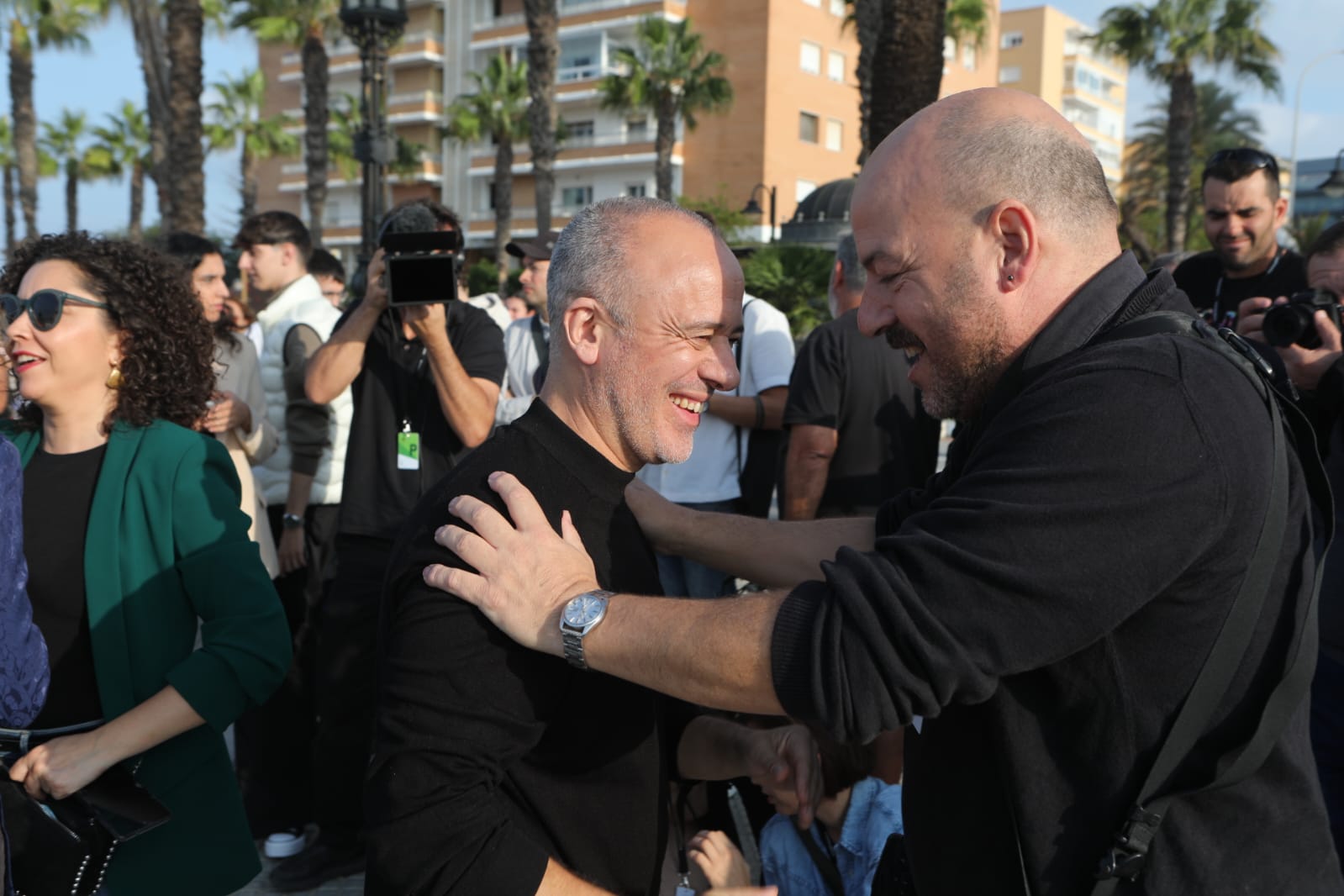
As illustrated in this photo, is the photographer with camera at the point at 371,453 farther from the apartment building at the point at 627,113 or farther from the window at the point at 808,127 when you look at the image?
the window at the point at 808,127

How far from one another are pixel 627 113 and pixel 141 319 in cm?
3841

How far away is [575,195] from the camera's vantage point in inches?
1949

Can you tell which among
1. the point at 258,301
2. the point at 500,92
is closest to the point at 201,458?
the point at 258,301

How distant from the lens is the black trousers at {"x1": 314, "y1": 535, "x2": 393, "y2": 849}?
416cm

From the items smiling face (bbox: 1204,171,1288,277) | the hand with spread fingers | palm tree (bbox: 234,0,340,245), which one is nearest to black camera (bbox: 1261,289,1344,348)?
smiling face (bbox: 1204,171,1288,277)

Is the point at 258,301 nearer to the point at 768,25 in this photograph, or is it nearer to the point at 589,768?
the point at 589,768

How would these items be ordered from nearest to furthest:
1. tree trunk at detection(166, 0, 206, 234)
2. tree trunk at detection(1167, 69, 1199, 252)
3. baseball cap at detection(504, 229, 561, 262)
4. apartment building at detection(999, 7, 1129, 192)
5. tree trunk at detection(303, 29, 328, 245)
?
baseball cap at detection(504, 229, 561, 262) → tree trunk at detection(166, 0, 206, 234) → tree trunk at detection(1167, 69, 1199, 252) → tree trunk at detection(303, 29, 328, 245) → apartment building at detection(999, 7, 1129, 192)

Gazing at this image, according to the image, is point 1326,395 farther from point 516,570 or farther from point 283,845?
point 283,845

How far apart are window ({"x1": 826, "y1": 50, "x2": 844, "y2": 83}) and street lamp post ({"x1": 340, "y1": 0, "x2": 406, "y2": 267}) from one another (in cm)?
4141

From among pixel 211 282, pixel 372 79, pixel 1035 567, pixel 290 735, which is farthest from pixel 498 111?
pixel 1035 567

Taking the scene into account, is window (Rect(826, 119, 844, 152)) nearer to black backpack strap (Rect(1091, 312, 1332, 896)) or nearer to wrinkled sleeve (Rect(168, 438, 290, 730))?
wrinkled sleeve (Rect(168, 438, 290, 730))

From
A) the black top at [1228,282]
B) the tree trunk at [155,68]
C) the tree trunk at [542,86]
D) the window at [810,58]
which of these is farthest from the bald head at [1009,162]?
the window at [810,58]

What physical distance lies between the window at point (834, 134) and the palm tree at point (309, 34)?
22249mm

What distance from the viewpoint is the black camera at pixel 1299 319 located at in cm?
371
